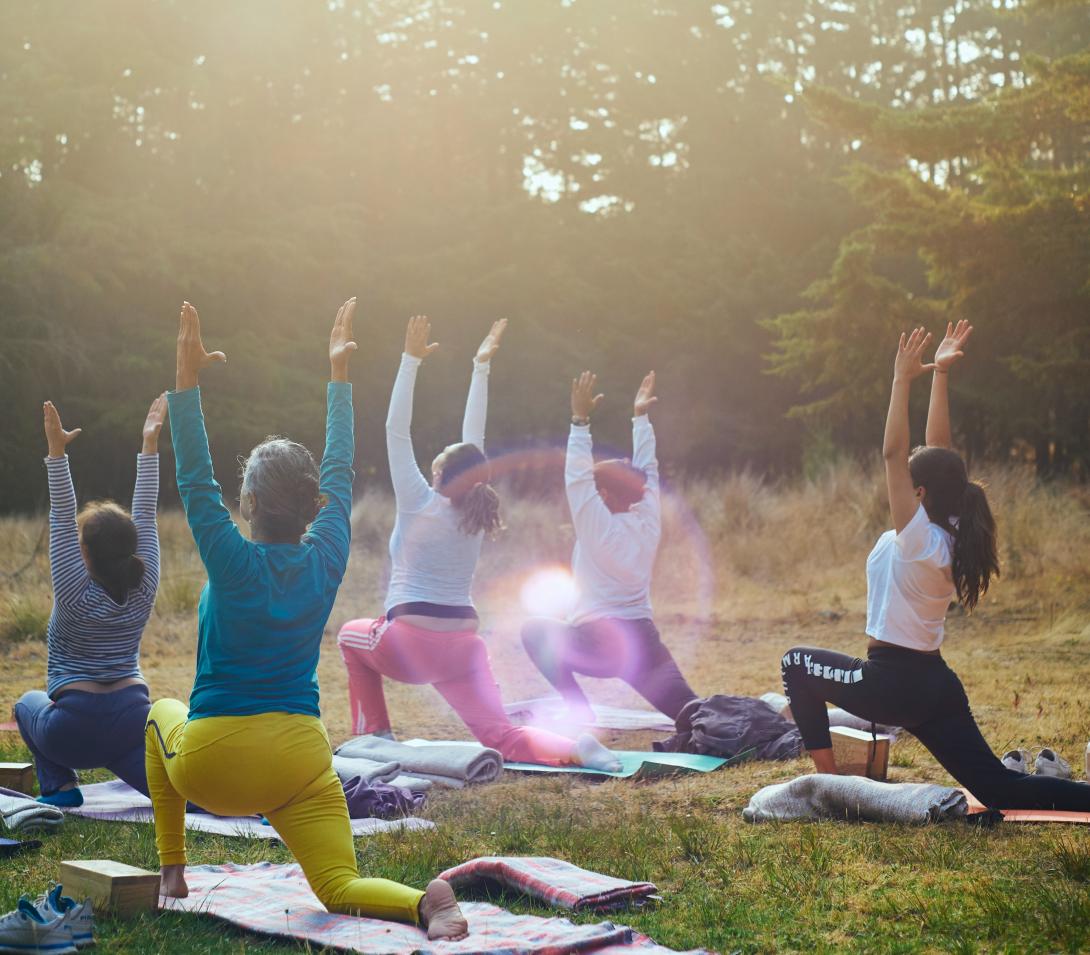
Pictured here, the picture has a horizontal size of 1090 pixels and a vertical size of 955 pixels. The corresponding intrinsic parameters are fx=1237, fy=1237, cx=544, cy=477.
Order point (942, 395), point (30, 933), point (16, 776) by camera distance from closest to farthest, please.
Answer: point (30, 933) → point (942, 395) → point (16, 776)

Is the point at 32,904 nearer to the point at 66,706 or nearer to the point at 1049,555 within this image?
the point at 66,706

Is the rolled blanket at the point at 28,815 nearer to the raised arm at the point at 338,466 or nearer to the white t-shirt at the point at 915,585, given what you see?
the raised arm at the point at 338,466

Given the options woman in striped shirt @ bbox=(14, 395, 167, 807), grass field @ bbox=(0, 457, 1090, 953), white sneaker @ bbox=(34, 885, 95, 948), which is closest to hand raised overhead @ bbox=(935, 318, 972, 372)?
grass field @ bbox=(0, 457, 1090, 953)

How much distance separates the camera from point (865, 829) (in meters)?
4.22

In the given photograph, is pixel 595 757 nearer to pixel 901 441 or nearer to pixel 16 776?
pixel 901 441

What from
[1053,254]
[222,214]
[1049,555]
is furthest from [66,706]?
[222,214]

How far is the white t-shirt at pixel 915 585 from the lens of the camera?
4.41m

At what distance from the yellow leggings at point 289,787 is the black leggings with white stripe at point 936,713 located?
203 cm

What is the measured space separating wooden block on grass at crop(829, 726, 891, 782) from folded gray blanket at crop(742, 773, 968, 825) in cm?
54

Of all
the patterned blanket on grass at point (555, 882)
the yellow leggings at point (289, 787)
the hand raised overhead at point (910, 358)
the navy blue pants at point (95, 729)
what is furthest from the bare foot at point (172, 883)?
the hand raised overhead at point (910, 358)

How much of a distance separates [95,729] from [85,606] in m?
0.46

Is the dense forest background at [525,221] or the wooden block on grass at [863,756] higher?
the dense forest background at [525,221]

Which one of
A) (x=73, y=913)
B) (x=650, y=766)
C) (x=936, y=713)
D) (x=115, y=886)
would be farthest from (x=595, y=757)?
(x=73, y=913)

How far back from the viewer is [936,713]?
439cm
